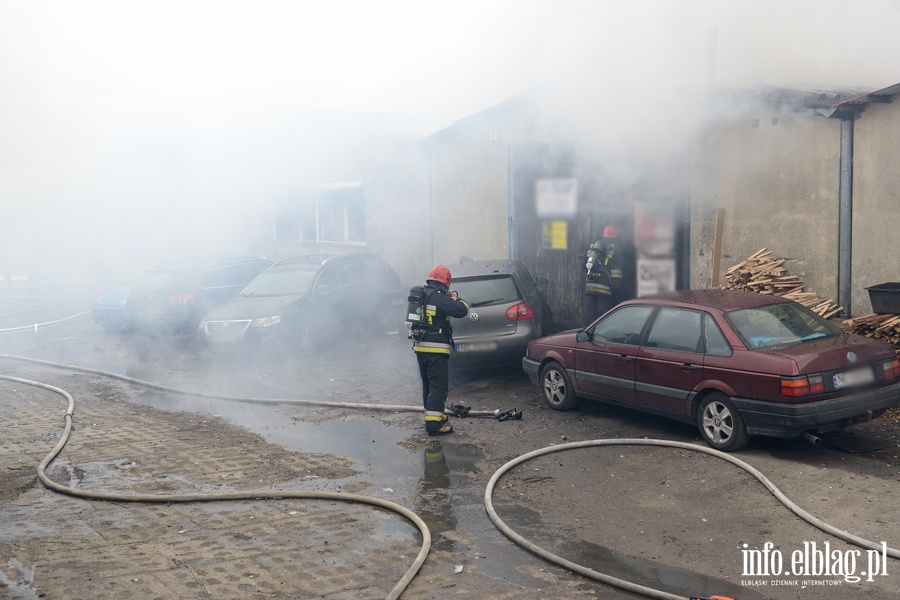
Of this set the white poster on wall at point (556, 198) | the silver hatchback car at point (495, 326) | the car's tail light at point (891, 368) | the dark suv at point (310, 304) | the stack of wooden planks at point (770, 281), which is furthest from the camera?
the white poster on wall at point (556, 198)

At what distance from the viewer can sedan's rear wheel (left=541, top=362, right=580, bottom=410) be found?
28.3 ft

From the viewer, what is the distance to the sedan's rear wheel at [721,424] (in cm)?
675

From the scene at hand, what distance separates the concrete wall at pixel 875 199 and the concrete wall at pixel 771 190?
0.27m

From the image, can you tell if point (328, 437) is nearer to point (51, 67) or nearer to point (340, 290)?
point (340, 290)

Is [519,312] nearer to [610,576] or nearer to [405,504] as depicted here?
[405,504]

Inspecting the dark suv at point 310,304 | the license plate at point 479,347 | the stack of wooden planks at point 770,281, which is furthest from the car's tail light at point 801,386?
the dark suv at point 310,304

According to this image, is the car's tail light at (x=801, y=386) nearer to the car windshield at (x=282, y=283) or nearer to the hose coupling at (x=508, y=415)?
the hose coupling at (x=508, y=415)

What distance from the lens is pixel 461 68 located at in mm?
14000

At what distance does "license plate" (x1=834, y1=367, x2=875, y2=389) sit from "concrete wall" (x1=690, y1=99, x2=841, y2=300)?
317 cm

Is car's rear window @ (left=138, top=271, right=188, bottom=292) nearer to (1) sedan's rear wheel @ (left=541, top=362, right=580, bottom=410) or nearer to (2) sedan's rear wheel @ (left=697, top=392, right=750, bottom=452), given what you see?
(1) sedan's rear wheel @ (left=541, top=362, right=580, bottom=410)

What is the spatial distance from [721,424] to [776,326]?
1.00m

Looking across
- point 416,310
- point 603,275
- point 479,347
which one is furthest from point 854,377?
point 603,275

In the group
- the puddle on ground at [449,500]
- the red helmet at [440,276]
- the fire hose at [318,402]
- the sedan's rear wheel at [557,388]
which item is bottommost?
the puddle on ground at [449,500]

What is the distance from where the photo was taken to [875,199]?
9078 millimetres
